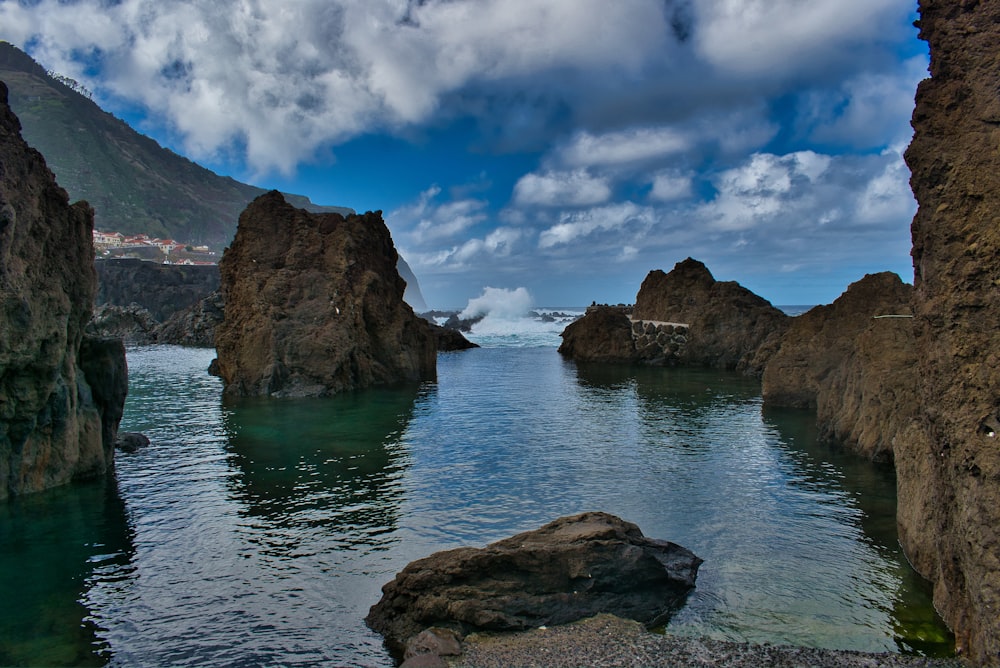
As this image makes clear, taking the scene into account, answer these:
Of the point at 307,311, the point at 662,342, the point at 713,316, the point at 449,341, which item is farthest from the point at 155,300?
the point at 713,316

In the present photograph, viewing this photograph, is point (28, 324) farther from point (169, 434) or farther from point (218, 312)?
point (218, 312)

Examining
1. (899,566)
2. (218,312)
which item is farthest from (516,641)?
(218,312)

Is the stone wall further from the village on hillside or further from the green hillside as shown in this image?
the green hillside

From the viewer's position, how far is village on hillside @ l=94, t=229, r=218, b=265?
13850 cm

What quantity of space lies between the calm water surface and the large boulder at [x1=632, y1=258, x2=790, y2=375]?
24390 millimetres

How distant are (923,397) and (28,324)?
1577cm

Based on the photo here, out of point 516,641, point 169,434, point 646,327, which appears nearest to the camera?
point 516,641

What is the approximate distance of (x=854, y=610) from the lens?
9312 millimetres

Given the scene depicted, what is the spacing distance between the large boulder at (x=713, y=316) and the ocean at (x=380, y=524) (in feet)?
79.3

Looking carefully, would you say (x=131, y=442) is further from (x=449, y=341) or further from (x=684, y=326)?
(x=449, y=341)

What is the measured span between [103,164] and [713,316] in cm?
16588

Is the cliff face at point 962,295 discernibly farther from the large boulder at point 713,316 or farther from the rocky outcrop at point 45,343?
the large boulder at point 713,316

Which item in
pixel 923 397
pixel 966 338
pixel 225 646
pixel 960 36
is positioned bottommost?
pixel 225 646

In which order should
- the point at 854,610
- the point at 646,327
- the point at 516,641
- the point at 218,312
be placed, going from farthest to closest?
1. the point at 218,312
2. the point at 646,327
3. the point at 854,610
4. the point at 516,641
